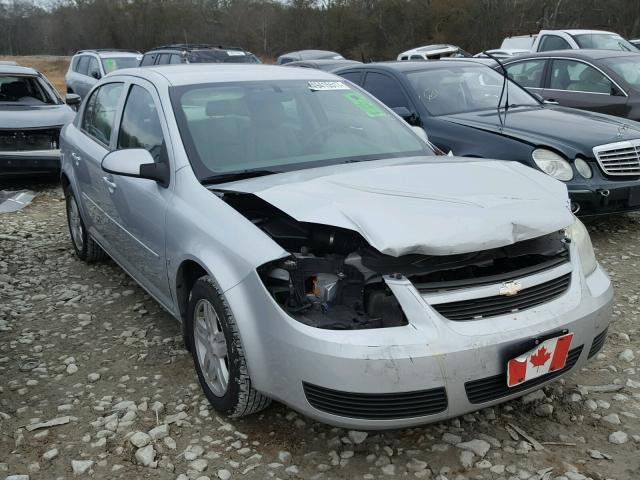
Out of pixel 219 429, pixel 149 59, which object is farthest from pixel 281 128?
pixel 149 59

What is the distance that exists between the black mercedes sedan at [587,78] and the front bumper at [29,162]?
625cm

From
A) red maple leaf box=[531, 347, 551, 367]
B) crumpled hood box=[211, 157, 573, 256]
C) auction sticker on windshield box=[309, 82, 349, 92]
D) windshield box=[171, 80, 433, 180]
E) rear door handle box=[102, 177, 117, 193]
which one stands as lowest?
red maple leaf box=[531, 347, 551, 367]

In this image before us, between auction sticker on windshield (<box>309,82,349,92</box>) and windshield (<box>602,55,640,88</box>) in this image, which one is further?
windshield (<box>602,55,640,88</box>)

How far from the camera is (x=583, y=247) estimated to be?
2.87 metres

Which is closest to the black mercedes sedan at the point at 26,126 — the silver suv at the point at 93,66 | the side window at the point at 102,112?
the side window at the point at 102,112

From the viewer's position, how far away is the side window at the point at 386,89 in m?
6.44

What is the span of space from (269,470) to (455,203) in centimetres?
Answer: 133

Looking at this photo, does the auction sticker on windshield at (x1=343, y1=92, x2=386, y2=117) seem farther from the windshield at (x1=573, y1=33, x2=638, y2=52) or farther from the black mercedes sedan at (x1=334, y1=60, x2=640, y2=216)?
the windshield at (x1=573, y1=33, x2=638, y2=52)

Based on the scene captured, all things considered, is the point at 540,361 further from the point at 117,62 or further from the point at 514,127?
the point at 117,62

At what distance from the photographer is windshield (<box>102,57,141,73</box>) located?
556 inches

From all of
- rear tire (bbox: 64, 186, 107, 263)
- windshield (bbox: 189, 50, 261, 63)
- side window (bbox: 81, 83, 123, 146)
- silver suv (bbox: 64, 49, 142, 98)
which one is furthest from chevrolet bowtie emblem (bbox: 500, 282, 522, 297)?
silver suv (bbox: 64, 49, 142, 98)

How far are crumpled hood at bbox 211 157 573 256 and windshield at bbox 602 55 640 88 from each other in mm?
5535

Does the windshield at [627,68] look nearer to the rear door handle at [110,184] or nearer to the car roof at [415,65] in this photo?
the car roof at [415,65]

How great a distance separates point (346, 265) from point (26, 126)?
6.59m
